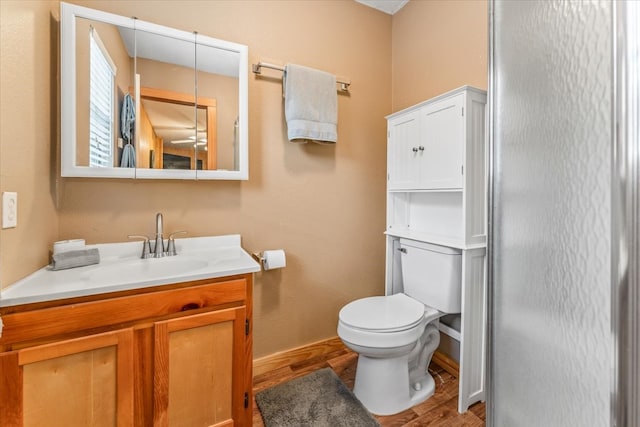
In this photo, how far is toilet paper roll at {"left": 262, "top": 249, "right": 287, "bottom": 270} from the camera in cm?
167

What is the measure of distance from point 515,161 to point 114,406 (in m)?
1.47

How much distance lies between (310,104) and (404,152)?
2.23 feet

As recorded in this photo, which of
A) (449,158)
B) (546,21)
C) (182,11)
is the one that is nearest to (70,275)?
(182,11)

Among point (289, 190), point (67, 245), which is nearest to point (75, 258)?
point (67, 245)

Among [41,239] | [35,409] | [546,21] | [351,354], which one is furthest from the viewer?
[351,354]

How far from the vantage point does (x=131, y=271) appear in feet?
3.98

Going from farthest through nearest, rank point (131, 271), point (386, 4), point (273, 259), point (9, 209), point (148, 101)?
point (386, 4), point (273, 259), point (148, 101), point (131, 271), point (9, 209)

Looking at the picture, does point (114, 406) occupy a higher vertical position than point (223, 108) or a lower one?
lower

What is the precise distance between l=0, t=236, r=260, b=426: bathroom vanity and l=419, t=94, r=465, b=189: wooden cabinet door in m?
1.12

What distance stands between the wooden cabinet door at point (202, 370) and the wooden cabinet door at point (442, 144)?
1234 mm

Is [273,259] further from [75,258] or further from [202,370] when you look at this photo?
[75,258]

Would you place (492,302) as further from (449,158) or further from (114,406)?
(114,406)

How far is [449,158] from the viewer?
1.52 meters

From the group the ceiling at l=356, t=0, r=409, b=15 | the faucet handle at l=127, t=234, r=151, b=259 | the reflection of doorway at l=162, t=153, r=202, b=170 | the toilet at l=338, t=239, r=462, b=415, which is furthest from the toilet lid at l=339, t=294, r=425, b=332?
the ceiling at l=356, t=0, r=409, b=15
